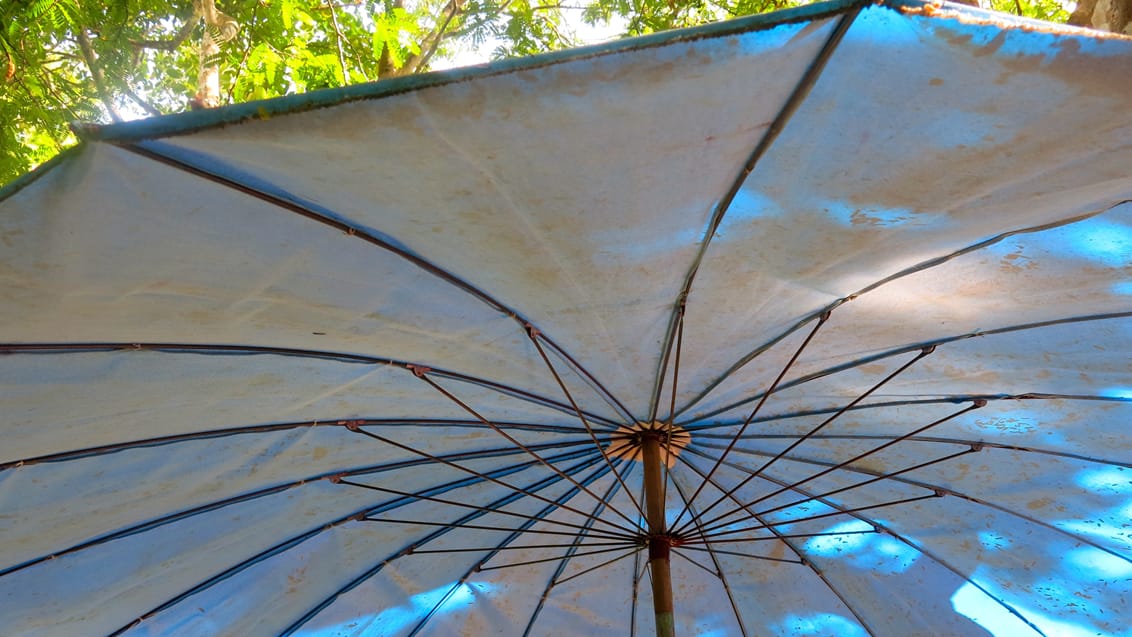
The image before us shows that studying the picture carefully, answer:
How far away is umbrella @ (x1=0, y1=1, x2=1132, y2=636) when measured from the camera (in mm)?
1925

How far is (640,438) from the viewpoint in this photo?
143 inches

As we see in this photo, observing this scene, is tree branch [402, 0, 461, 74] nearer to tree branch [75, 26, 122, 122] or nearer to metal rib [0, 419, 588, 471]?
tree branch [75, 26, 122, 122]

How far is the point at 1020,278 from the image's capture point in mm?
2764

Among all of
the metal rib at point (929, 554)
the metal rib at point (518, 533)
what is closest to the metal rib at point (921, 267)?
the metal rib at point (929, 554)

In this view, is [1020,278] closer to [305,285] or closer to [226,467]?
[305,285]

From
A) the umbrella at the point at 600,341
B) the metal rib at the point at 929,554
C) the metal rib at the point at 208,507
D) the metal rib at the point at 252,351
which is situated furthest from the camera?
the metal rib at the point at 929,554

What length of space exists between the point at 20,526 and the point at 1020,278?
3485 millimetres

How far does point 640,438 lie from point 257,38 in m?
4.44

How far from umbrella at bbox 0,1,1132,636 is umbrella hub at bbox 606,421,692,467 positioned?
0.02 metres

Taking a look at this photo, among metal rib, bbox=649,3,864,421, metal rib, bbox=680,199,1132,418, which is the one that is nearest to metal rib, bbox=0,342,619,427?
metal rib, bbox=649,3,864,421

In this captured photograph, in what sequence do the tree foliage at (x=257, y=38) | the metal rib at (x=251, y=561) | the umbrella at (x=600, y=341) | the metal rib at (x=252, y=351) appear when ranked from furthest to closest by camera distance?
1. the tree foliage at (x=257, y=38)
2. the metal rib at (x=251, y=561)
3. the metal rib at (x=252, y=351)
4. the umbrella at (x=600, y=341)

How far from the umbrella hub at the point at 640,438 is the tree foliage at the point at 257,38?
3447 mm

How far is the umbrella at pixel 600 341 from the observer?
192cm

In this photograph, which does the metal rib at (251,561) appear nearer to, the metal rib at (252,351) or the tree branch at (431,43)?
the metal rib at (252,351)
